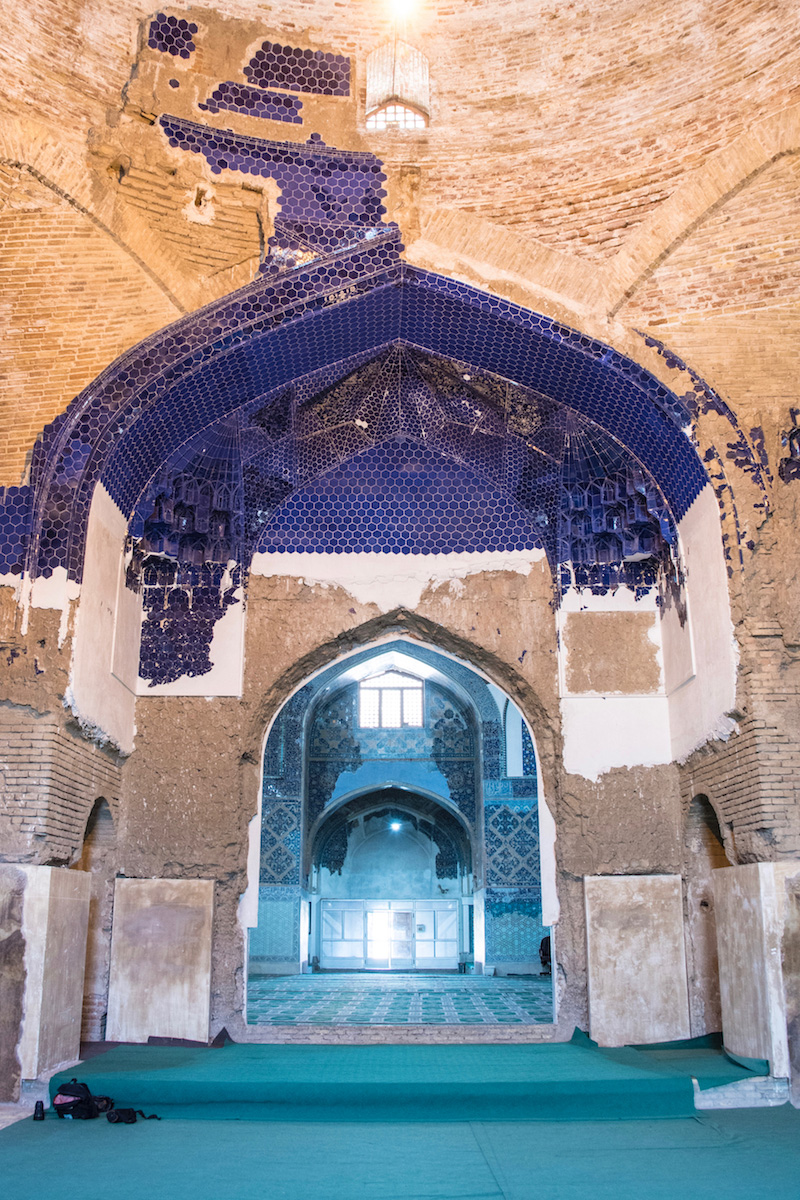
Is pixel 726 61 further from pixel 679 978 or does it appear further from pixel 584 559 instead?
pixel 679 978

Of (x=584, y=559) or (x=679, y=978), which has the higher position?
Result: (x=584, y=559)

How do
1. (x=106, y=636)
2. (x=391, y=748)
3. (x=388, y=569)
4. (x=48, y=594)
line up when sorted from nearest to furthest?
(x=48, y=594), (x=106, y=636), (x=388, y=569), (x=391, y=748)

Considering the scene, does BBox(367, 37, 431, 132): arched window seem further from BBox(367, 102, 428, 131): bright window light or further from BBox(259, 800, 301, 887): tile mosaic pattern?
BBox(259, 800, 301, 887): tile mosaic pattern

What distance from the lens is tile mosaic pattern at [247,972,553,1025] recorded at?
8.45 metres

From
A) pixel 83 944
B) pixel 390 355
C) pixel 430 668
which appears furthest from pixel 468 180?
pixel 430 668

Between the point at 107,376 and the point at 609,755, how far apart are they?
14.4 feet

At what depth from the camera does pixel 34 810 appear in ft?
18.7

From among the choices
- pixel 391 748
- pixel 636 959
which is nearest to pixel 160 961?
pixel 636 959

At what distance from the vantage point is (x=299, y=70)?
7.14 meters

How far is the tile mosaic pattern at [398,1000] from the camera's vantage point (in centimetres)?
845

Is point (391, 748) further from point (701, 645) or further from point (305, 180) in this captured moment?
point (305, 180)

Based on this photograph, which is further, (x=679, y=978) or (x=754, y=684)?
(x=679, y=978)

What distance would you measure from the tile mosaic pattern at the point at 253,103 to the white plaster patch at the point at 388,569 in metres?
3.19

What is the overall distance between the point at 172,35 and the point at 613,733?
5.87 metres
